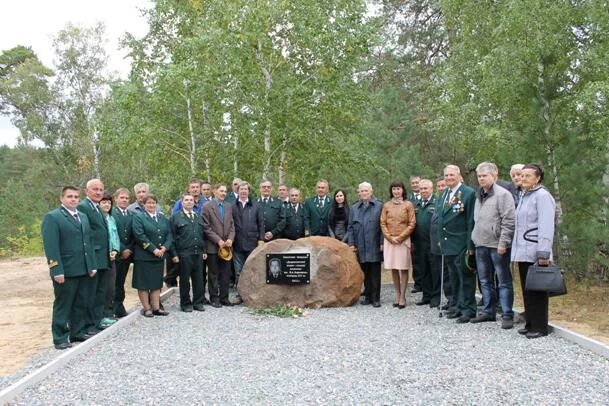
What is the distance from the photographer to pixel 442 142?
61.4 ft

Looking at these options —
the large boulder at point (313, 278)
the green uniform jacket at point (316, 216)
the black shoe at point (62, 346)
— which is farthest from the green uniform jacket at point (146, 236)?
the green uniform jacket at point (316, 216)

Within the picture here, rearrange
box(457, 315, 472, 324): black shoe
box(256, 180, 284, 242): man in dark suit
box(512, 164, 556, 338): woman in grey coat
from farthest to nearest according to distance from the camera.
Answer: box(256, 180, 284, 242): man in dark suit → box(457, 315, 472, 324): black shoe → box(512, 164, 556, 338): woman in grey coat

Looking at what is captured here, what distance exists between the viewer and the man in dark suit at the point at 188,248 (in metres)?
8.21

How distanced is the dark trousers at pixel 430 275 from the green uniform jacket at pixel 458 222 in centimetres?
93

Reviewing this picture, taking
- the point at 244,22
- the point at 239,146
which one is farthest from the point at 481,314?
the point at 244,22

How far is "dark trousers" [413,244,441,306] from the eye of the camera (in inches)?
327

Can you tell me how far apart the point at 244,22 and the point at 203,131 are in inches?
109

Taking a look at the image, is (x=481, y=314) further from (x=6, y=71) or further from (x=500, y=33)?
(x=6, y=71)

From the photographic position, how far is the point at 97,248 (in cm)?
673

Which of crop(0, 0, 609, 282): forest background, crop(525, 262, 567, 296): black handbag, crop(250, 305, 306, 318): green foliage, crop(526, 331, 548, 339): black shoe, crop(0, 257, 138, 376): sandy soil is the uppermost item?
crop(0, 0, 609, 282): forest background

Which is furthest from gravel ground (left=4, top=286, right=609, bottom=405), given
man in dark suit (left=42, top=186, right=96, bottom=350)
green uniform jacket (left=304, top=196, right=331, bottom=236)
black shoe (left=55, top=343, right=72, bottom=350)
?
green uniform jacket (left=304, top=196, right=331, bottom=236)

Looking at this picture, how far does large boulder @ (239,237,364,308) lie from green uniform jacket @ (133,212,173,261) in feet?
4.82

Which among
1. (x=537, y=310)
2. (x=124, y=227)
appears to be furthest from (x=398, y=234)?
(x=124, y=227)

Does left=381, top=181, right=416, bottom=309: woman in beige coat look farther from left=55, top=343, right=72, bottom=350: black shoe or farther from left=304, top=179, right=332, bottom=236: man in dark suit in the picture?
left=55, top=343, right=72, bottom=350: black shoe
